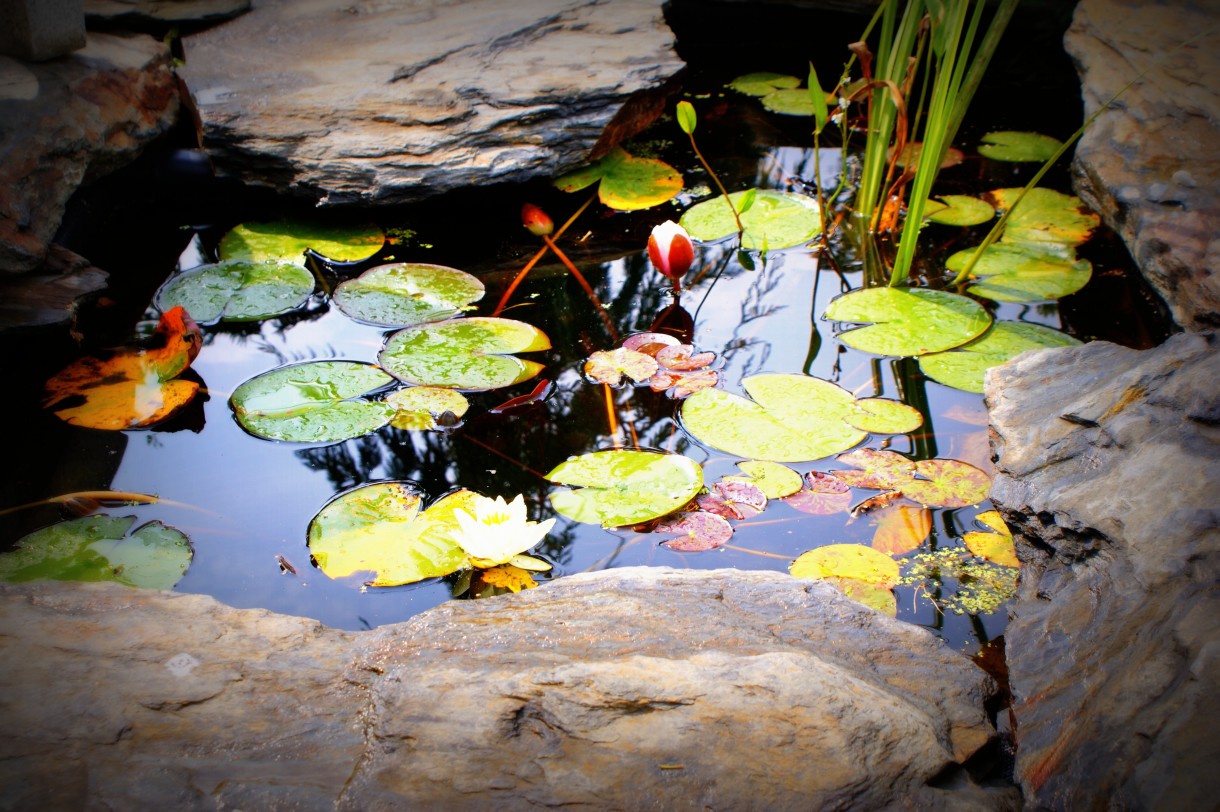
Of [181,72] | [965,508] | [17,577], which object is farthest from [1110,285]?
[181,72]

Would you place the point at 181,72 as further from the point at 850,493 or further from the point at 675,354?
the point at 850,493

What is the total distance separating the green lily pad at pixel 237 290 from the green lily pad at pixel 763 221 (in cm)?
124

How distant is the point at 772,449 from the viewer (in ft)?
6.22

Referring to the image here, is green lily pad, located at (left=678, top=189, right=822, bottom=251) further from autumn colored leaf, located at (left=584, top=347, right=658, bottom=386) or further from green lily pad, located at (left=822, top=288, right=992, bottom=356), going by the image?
autumn colored leaf, located at (left=584, top=347, right=658, bottom=386)

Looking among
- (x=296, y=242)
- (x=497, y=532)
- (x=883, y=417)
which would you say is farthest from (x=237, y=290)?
(x=883, y=417)

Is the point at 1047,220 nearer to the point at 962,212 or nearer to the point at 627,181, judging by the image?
the point at 962,212

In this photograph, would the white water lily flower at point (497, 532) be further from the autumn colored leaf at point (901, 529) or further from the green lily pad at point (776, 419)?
the autumn colored leaf at point (901, 529)

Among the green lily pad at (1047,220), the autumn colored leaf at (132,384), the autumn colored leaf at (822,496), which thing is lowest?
the autumn colored leaf at (822,496)

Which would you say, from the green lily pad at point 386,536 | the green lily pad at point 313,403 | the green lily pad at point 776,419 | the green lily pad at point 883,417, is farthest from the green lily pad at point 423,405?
the green lily pad at point 883,417

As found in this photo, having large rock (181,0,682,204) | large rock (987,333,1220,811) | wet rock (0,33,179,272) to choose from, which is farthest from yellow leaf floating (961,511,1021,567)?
wet rock (0,33,179,272)

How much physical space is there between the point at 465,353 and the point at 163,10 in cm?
230

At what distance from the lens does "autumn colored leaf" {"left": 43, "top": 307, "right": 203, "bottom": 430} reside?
2.00m

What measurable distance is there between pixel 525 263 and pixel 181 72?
1452 millimetres

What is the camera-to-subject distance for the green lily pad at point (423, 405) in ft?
6.51
